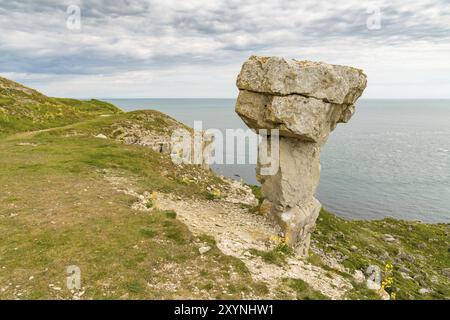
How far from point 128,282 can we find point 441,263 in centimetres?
4549

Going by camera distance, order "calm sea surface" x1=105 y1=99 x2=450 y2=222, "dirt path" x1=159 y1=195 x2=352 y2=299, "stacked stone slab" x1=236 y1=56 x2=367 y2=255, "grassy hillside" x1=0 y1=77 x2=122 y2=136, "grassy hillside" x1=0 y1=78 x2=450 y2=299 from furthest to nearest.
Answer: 1. "calm sea surface" x1=105 y1=99 x2=450 y2=222
2. "grassy hillside" x1=0 y1=77 x2=122 y2=136
3. "stacked stone slab" x1=236 y1=56 x2=367 y2=255
4. "dirt path" x1=159 y1=195 x2=352 y2=299
5. "grassy hillside" x1=0 y1=78 x2=450 y2=299

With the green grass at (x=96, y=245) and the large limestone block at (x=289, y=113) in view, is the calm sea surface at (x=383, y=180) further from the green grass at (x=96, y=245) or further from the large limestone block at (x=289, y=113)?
the green grass at (x=96, y=245)

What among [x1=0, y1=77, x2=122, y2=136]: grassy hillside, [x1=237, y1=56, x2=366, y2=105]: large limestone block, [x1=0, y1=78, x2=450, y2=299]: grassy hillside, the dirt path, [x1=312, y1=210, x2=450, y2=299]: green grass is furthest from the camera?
[x1=0, y1=77, x2=122, y2=136]: grassy hillside

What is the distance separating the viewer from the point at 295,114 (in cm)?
2308

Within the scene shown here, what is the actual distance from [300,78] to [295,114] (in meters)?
2.33

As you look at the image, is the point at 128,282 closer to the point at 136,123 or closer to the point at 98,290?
the point at 98,290

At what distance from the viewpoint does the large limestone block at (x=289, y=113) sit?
23.1 metres

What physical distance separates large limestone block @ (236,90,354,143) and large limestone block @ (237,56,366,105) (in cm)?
53

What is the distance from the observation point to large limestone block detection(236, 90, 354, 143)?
23.1 m

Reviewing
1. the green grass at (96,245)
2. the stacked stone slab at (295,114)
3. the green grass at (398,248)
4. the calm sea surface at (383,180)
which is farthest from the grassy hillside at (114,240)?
the calm sea surface at (383,180)

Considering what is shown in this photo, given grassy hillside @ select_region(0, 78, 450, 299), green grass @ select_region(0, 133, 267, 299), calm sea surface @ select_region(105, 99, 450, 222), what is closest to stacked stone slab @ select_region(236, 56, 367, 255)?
grassy hillside @ select_region(0, 78, 450, 299)

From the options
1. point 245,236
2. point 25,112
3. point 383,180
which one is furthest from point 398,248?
point 25,112

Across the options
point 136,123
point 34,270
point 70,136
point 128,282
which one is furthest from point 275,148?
point 136,123

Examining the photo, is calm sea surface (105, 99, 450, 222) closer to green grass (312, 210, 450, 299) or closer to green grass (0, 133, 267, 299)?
green grass (312, 210, 450, 299)
